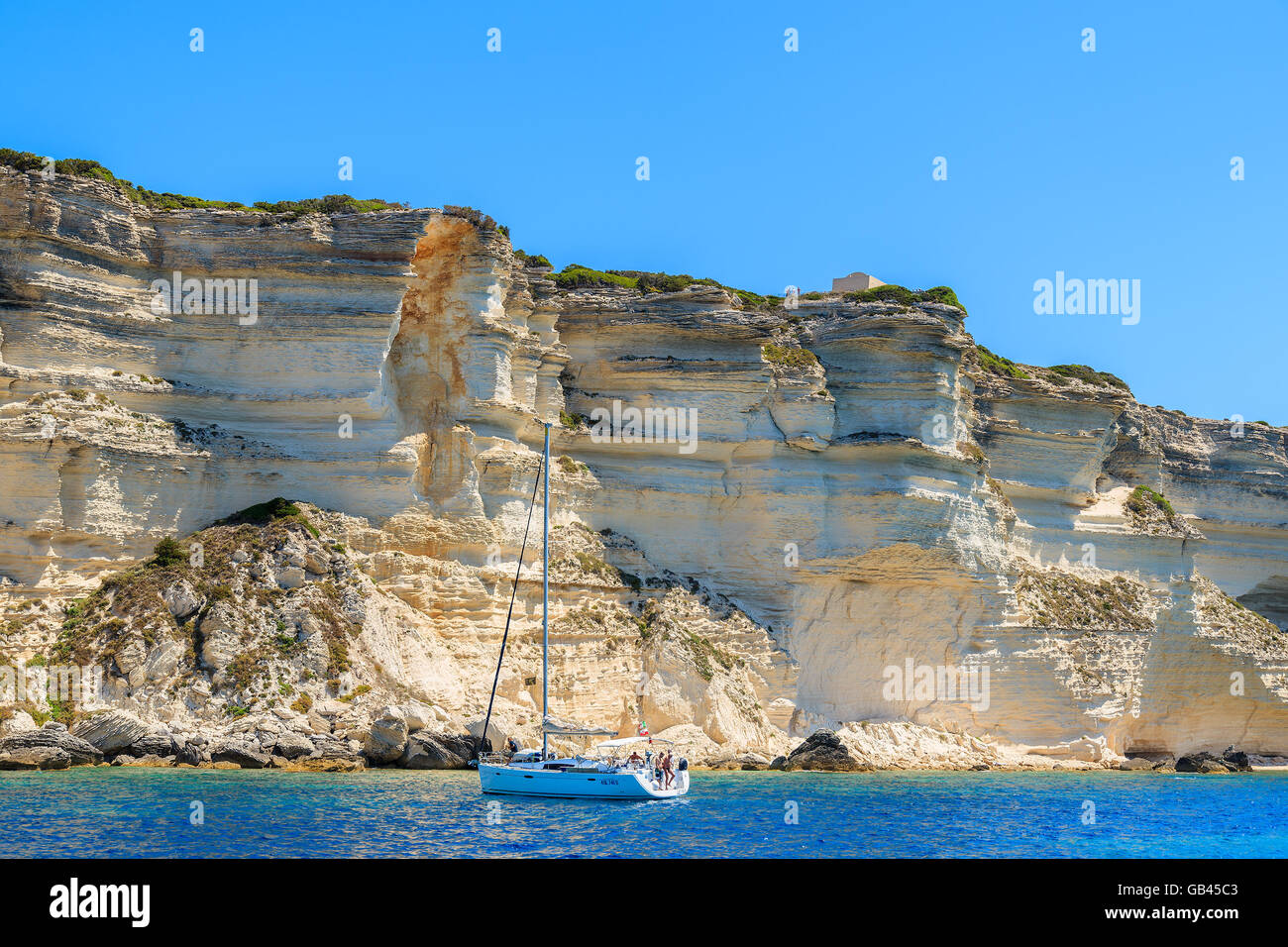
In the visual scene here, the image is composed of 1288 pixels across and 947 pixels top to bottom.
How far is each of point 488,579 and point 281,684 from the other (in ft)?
29.4

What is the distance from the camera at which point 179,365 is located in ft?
143

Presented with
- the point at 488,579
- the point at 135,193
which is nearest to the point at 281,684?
the point at 488,579

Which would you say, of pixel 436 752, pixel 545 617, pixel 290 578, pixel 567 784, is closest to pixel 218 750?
pixel 436 752

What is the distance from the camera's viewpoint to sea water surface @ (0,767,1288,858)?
2288 cm

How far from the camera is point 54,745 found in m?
33.0

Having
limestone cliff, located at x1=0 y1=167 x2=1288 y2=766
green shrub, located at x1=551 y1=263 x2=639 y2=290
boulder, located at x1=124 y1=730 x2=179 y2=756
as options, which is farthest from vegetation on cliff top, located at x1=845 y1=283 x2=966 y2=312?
boulder, located at x1=124 y1=730 x2=179 y2=756

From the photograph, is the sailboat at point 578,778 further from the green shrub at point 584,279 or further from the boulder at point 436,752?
the green shrub at point 584,279

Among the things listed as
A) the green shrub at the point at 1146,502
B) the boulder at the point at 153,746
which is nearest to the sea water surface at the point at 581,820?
the boulder at the point at 153,746

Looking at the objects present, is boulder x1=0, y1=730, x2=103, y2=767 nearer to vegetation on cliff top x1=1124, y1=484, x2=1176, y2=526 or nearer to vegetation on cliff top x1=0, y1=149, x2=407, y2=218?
vegetation on cliff top x1=0, y1=149, x2=407, y2=218

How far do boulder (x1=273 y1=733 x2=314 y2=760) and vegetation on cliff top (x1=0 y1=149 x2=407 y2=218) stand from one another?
1894cm

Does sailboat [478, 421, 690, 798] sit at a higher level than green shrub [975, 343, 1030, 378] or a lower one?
lower

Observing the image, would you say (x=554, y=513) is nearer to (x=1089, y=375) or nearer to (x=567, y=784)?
(x=567, y=784)

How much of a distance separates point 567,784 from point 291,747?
319 inches

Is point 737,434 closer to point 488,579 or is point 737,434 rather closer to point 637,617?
point 637,617
